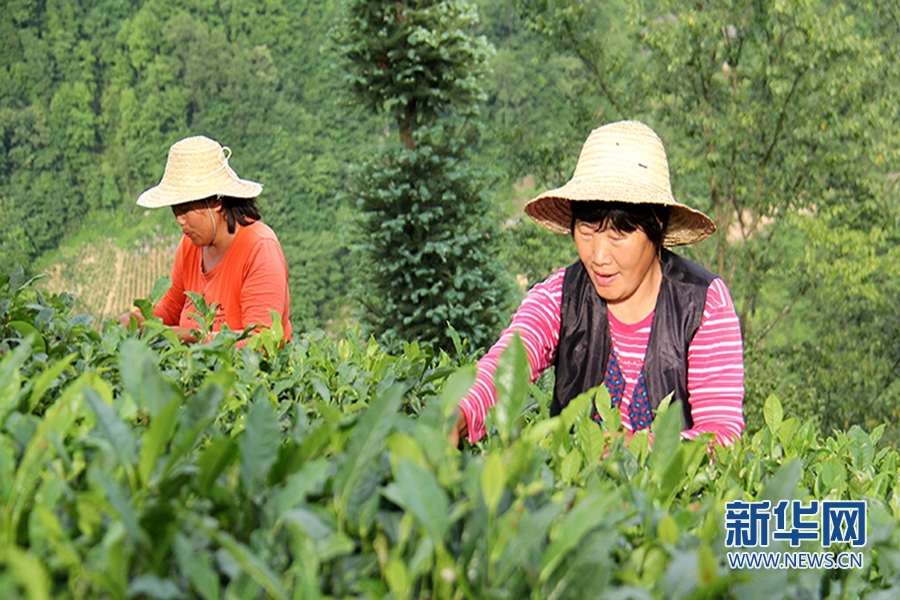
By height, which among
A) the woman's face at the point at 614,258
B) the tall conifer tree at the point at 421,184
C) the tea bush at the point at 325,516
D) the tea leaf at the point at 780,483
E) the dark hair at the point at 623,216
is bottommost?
the tea bush at the point at 325,516

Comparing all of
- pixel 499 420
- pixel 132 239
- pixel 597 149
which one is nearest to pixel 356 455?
pixel 499 420

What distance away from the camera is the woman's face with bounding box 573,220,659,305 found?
210 centimetres

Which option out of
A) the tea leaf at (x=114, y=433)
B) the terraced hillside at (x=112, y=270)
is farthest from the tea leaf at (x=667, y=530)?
the terraced hillside at (x=112, y=270)

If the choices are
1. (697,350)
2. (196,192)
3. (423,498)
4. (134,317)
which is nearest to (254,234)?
(196,192)

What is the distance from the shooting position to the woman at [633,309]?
211 cm

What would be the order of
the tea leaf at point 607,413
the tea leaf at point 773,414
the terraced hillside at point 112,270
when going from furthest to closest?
the terraced hillside at point 112,270 < the tea leaf at point 773,414 < the tea leaf at point 607,413

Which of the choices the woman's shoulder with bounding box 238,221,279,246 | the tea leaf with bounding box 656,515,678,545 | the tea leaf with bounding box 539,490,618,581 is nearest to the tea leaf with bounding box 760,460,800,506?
the tea leaf with bounding box 656,515,678,545

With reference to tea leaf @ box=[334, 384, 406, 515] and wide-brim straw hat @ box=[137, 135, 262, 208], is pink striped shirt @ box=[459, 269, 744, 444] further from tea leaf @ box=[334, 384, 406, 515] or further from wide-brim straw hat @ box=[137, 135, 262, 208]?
wide-brim straw hat @ box=[137, 135, 262, 208]

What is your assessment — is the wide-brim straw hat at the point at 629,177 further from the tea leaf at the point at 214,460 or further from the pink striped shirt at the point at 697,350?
the tea leaf at the point at 214,460

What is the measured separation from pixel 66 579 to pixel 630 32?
16367 mm

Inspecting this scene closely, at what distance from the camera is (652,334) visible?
2193 millimetres

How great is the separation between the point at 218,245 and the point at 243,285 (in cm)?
25

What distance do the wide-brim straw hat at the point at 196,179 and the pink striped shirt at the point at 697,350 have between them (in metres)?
1.60

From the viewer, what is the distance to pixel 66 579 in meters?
0.83
